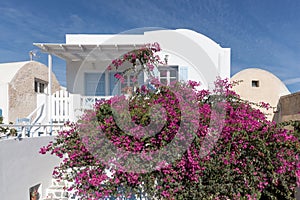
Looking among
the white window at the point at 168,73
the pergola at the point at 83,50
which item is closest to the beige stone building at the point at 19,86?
the pergola at the point at 83,50

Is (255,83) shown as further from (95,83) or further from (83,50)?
(83,50)

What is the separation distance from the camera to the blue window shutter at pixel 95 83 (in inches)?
427

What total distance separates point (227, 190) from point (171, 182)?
121cm

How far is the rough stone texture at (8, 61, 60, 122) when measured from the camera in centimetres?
1537

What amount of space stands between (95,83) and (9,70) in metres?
10.1

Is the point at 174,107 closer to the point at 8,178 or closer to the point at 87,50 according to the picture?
the point at 8,178

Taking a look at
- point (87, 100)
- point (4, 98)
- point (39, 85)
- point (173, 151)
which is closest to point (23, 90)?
point (4, 98)

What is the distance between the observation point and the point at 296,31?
1191cm

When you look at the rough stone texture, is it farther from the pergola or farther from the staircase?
the staircase

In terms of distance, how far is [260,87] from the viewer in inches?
651

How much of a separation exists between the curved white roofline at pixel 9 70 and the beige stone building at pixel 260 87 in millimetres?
16235

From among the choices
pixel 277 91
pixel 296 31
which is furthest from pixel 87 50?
pixel 277 91

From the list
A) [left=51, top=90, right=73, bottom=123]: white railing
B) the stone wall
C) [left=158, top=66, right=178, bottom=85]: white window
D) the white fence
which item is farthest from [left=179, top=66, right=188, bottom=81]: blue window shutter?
the stone wall

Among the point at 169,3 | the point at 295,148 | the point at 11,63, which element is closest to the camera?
the point at 295,148
